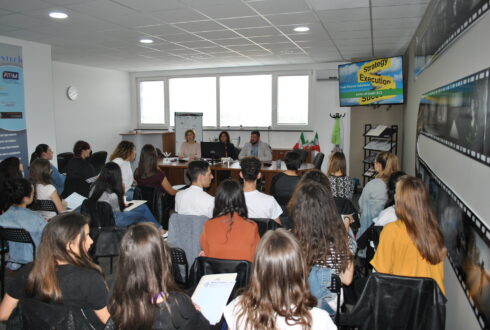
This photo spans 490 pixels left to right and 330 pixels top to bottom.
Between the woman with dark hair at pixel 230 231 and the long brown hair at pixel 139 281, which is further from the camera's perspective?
the woman with dark hair at pixel 230 231

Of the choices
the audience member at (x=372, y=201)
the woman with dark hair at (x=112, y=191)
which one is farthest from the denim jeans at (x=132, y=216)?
the audience member at (x=372, y=201)

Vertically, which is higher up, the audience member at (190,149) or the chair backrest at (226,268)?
the audience member at (190,149)

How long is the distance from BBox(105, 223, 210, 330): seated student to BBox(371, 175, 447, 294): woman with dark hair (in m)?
1.19

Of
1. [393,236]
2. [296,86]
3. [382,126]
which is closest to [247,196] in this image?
[393,236]

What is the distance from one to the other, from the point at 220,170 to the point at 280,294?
18.1 feet

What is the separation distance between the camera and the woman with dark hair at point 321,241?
6.80 feet

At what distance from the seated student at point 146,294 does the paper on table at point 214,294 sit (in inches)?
7.4

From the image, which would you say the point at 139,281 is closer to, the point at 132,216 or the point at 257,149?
the point at 132,216

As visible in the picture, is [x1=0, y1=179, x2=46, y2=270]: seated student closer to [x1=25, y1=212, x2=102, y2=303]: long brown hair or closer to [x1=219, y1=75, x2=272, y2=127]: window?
[x1=25, y1=212, x2=102, y2=303]: long brown hair

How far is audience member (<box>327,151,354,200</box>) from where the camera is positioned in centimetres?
398

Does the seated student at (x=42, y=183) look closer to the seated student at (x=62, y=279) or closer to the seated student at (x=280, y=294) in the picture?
the seated student at (x=62, y=279)

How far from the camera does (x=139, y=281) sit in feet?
4.94

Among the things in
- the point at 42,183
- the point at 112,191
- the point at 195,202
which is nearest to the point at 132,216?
the point at 112,191

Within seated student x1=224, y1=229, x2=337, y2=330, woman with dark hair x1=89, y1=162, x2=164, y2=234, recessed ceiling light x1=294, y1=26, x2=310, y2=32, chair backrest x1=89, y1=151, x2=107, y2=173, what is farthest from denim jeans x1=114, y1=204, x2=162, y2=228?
chair backrest x1=89, y1=151, x2=107, y2=173
